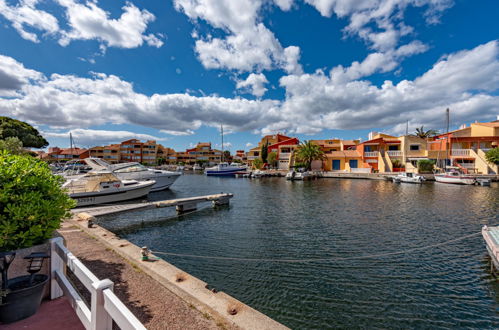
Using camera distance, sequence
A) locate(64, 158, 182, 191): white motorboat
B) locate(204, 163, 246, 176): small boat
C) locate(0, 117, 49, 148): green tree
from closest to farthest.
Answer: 1. locate(64, 158, 182, 191): white motorboat
2. locate(0, 117, 49, 148): green tree
3. locate(204, 163, 246, 176): small boat

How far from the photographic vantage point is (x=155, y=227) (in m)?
14.4

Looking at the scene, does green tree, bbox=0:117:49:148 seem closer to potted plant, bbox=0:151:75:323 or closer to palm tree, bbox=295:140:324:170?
potted plant, bbox=0:151:75:323

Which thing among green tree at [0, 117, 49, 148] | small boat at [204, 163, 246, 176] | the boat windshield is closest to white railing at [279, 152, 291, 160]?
small boat at [204, 163, 246, 176]

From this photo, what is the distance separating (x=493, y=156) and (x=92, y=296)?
57860 mm

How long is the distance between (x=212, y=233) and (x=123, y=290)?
828 centimetres

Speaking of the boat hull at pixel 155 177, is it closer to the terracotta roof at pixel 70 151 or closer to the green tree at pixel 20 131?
the green tree at pixel 20 131

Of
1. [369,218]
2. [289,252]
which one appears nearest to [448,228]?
[369,218]

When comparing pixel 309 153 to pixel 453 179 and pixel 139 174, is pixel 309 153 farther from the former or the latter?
pixel 139 174

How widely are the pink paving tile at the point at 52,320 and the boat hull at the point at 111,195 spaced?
18.4 meters

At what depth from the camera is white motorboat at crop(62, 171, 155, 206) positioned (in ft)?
65.5

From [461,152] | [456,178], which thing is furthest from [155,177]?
[461,152]

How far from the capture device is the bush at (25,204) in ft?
11.4

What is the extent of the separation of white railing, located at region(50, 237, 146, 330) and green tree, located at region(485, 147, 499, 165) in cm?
5725

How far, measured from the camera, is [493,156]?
39.3 meters
